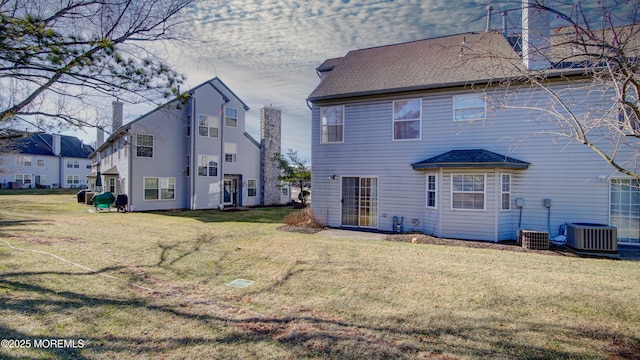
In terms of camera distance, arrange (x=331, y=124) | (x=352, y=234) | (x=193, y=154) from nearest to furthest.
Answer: (x=352, y=234) → (x=331, y=124) → (x=193, y=154)

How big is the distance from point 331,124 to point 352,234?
4.68 meters

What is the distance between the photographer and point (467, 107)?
11.2 metres

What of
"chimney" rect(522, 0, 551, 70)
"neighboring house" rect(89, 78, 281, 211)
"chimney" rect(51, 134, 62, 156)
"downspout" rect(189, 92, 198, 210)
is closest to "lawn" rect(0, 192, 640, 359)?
"chimney" rect(522, 0, 551, 70)

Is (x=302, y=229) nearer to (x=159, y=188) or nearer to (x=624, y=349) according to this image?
(x=624, y=349)

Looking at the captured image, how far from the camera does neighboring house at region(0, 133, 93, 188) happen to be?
42.1 metres

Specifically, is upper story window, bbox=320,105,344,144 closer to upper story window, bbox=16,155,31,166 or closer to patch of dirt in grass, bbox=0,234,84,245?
patch of dirt in grass, bbox=0,234,84,245

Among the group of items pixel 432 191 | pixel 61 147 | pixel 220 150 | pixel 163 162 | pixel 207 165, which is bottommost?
pixel 432 191

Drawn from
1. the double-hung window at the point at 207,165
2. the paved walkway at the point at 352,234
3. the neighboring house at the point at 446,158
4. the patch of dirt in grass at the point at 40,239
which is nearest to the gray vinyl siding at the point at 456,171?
the neighboring house at the point at 446,158

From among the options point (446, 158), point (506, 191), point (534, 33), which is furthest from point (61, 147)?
point (534, 33)

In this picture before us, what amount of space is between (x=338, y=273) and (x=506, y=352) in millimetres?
3369

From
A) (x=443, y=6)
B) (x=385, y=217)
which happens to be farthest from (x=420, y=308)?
(x=385, y=217)

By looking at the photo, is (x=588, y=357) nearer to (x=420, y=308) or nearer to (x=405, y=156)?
(x=420, y=308)

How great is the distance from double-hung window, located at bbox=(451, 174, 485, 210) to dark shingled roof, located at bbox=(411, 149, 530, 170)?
0.57m

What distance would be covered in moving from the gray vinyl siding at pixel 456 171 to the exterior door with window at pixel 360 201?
10.5 inches
